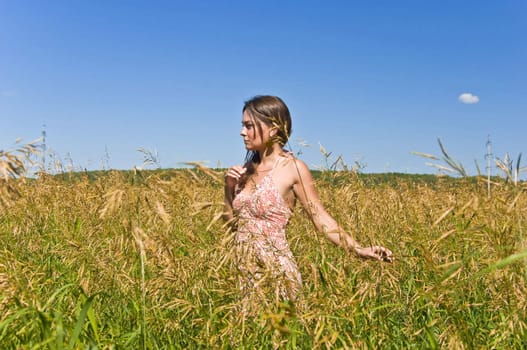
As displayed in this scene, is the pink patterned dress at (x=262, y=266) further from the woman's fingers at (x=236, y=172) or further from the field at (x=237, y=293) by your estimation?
the woman's fingers at (x=236, y=172)

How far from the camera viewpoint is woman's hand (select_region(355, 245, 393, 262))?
2.33 metres

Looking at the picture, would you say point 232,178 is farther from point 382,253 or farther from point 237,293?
point 237,293

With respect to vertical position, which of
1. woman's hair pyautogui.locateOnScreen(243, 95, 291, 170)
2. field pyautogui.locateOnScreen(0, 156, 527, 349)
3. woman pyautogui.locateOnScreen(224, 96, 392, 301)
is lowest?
field pyautogui.locateOnScreen(0, 156, 527, 349)

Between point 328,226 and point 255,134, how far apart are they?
0.82 meters

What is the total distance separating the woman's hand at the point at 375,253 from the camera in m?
2.33

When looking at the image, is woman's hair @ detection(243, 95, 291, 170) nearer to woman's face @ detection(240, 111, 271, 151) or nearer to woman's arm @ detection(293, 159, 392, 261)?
woman's face @ detection(240, 111, 271, 151)

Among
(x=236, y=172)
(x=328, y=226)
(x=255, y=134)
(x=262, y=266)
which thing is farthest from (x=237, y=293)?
(x=255, y=134)

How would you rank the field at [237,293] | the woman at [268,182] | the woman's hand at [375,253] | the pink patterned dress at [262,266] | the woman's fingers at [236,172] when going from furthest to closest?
1. the woman's fingers at [236,172]
2. the woman at [268,182]
3. the woman's hand at [375,253]
4. the pink patterned dress at [262,266]
5. the field at [237,293]

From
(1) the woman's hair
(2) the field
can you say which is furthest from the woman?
(2) the field

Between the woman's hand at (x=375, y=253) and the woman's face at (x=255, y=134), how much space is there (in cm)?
116

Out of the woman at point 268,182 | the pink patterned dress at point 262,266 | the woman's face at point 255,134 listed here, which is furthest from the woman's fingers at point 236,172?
the pink patterned dress at point 262,266

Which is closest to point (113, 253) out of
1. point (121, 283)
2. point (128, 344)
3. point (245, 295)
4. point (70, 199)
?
point (121, 283)

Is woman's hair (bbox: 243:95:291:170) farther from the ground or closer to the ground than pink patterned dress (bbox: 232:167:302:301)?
farther from the ground

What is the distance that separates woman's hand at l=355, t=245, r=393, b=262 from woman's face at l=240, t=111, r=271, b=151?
3.80 feet
